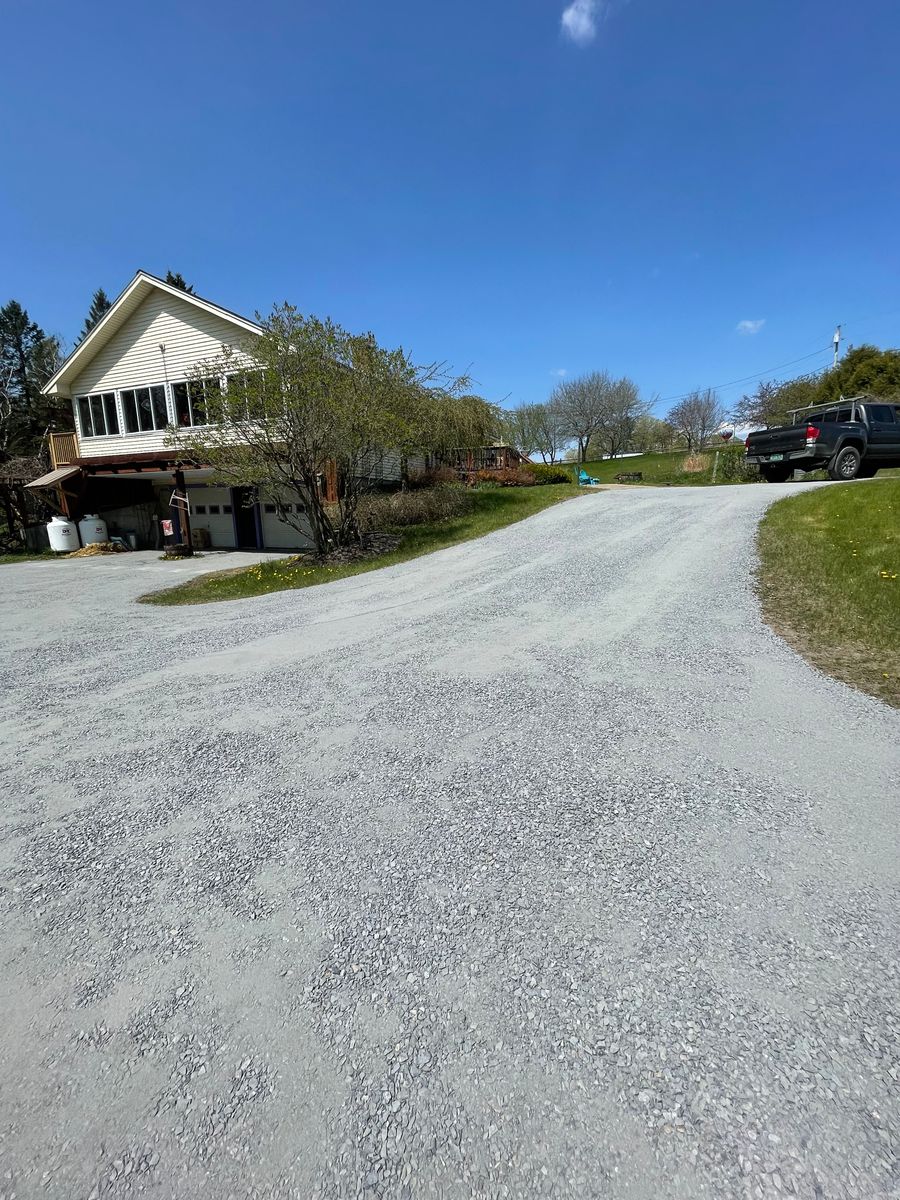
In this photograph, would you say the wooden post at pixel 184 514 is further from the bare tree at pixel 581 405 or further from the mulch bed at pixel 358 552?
the bare tree at pixel 581 405

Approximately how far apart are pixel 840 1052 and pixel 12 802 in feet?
13.3

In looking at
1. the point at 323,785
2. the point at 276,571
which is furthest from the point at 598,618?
the point at 276,571

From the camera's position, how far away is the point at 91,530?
19.0 metres

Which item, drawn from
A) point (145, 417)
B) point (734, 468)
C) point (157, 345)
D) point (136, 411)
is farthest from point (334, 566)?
point (734, 468)

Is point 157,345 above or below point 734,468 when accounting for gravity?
above

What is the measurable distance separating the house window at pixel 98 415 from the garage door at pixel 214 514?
13.3 feet

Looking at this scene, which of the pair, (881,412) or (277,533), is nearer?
(881,412)

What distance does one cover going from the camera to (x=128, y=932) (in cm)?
219

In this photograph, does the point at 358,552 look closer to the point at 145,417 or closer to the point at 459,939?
the point at 459,939

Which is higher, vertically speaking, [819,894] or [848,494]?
[848,494]

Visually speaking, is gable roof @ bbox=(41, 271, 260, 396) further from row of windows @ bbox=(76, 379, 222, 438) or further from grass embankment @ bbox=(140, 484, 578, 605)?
grass embankment @ bbox=(140, 484, 578, 605)

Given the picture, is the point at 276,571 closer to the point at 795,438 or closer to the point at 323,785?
the point at 323,785

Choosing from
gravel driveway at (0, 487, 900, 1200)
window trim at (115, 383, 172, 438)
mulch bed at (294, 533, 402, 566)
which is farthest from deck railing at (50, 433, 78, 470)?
gravel driveway at (0, 487, 900, 1200)

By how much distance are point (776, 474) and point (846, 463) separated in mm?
3045
